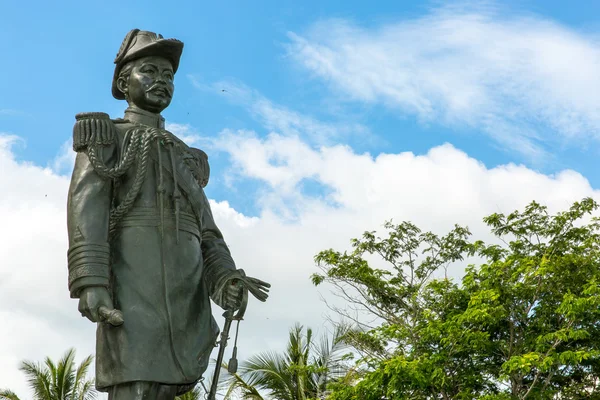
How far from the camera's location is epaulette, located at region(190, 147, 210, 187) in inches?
258

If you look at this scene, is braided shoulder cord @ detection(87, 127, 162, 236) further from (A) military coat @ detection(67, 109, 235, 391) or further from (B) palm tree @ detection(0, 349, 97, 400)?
(B) palm tree @ detection(0, 349, 97, 400)

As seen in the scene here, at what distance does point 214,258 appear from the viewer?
6.44 m

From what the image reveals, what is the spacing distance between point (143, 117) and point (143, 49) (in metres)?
0.44

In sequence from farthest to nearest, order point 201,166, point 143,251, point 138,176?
1. point 201,166
2. point 138,176
3. point 143,251

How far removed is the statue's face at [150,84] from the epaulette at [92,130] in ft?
1.09

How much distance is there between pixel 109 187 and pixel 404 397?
600 inches

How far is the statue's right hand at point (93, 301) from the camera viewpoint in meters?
5.60

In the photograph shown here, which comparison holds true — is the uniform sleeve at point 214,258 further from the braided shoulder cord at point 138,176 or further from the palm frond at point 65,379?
the palm frond at point 65,379

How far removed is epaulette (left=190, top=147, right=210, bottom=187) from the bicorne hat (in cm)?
57

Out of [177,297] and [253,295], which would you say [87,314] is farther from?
[253,295]

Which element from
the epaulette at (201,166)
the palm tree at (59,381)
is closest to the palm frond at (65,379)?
the palm tree at (59,381)

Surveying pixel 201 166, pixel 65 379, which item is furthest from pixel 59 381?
pixel 201 166

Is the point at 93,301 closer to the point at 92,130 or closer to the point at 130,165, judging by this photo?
the point at 130,165

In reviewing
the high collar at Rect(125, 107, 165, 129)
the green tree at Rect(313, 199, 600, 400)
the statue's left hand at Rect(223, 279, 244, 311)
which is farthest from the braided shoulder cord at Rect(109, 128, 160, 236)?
the green tree at Rect(313, 199, 600, 400)
